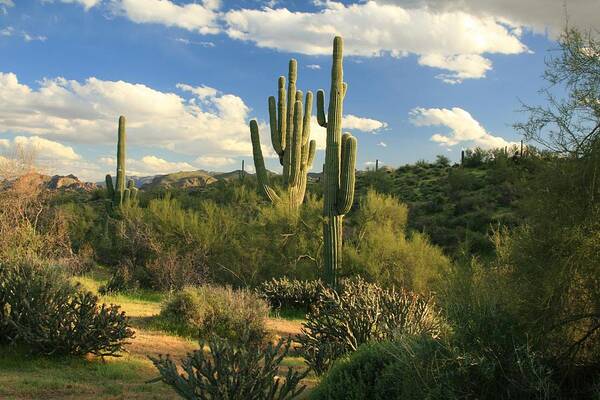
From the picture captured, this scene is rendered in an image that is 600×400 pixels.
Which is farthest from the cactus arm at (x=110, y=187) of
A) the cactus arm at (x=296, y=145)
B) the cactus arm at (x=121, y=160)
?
the cactus arm at (x=296, y=145)

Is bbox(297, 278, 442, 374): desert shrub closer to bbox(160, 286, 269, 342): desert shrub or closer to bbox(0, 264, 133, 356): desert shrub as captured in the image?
bbox(160, 286, 269, 342): desert shrub

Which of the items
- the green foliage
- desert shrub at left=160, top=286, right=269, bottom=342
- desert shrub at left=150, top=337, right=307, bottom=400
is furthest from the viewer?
the green foliage

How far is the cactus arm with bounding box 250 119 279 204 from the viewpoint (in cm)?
2081

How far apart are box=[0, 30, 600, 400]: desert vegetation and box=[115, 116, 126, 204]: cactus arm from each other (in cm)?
568

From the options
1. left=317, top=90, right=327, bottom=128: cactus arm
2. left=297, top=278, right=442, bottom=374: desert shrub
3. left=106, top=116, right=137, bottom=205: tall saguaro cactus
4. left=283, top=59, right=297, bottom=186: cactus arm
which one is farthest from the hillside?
left=106, top=116, right=137, bottom=205: tall saguaro cactus

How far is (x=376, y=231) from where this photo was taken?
18.9m

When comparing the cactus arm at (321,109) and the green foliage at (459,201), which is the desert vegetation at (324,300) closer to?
the cactus arm at (321,109)

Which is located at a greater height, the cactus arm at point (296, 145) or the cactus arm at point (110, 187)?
the cactus arm at point (296, 145)

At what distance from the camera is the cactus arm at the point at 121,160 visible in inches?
1068

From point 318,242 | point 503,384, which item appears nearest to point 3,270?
point 503,384

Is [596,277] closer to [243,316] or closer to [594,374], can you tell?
[594,374]

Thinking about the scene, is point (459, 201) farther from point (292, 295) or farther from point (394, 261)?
point (292, 295)

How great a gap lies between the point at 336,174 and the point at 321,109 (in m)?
3.31

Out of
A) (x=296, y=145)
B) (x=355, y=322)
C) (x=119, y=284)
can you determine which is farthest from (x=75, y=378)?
(x=296, y=145)
